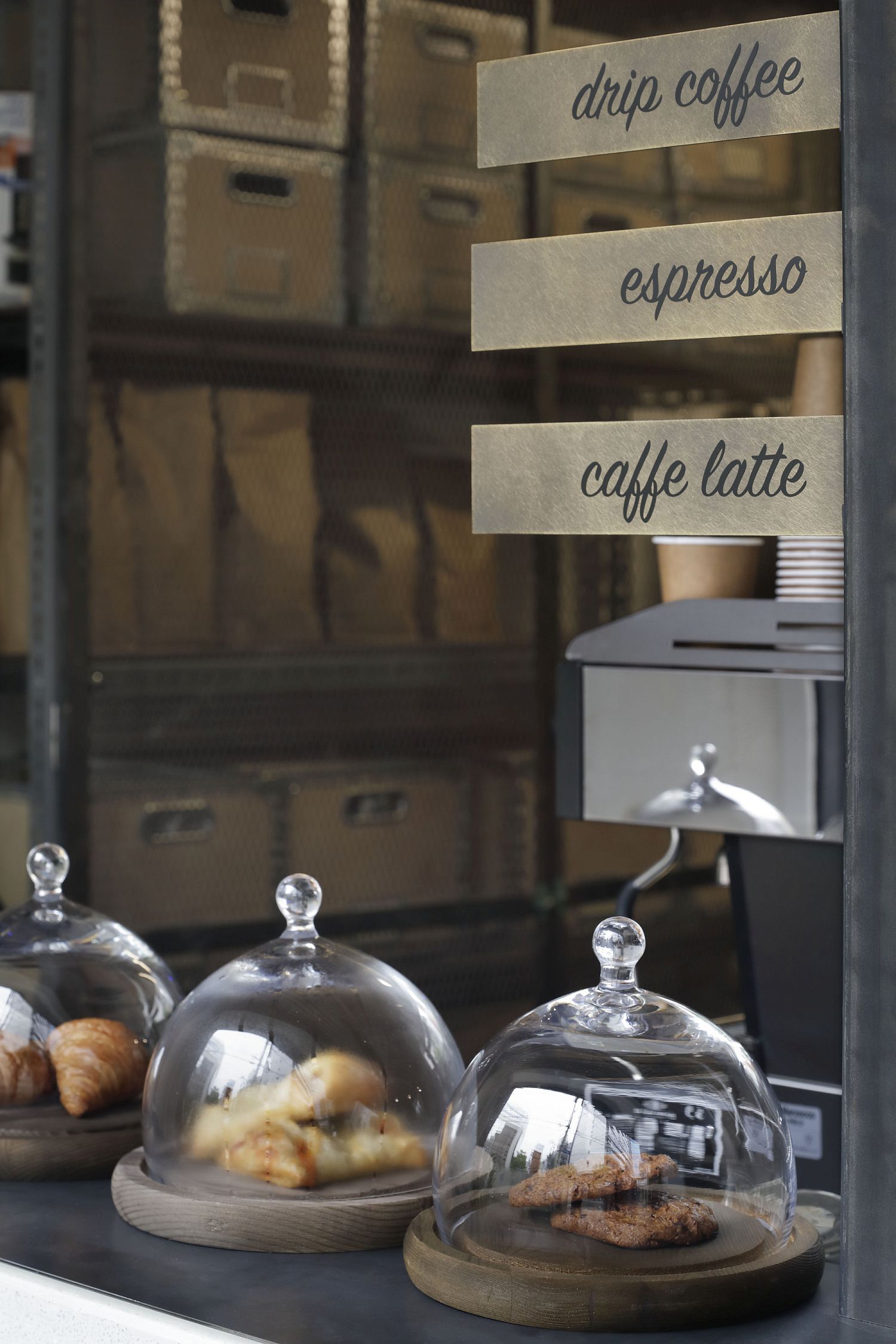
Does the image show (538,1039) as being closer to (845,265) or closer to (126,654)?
(845,265)

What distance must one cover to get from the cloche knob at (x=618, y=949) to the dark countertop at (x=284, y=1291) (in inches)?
7.0

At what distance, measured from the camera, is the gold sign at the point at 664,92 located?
1021 millimetres

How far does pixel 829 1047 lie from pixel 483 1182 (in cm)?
83

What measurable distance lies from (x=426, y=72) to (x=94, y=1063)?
2328 millimetres

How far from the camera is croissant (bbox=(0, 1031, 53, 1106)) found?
119cm

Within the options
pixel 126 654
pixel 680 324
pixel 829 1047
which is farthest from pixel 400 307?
pixel 680 324

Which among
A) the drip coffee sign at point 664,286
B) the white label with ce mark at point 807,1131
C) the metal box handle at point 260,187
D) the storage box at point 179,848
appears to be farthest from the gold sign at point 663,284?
the metal box handle at point 260,187

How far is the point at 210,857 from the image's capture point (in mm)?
2822

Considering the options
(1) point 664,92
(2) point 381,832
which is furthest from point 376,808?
(1) point 664,92

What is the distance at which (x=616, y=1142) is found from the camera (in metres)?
0.90

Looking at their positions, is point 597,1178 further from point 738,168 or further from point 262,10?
point 738,168

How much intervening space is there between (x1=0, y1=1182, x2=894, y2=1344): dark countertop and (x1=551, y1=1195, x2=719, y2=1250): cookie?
5 centimetres

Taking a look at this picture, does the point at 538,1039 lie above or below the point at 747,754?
below

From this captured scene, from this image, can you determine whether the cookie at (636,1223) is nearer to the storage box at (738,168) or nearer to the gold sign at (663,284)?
the gold sign at (663,284)
